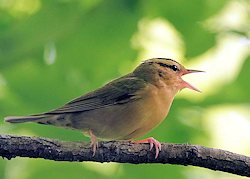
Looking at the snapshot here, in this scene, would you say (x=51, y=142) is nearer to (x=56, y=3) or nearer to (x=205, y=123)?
(x=56, y=3)

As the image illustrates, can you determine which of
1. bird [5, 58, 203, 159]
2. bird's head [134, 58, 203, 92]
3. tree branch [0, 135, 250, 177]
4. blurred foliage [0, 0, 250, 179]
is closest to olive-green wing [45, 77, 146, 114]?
bird [5, 58, 203, 159]

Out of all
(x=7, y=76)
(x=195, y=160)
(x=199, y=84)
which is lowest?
(x=195, y=160)

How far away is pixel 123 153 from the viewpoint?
15.4 feet

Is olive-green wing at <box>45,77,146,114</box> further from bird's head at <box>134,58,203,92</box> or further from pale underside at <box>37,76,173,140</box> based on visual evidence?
bird's head at <box>134,58,203,92</box>

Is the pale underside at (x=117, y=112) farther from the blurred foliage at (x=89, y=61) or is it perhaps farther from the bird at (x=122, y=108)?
the blurred foliage at (x=89, y=61)

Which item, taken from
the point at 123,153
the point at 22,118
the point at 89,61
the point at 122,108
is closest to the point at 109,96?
the point at 122,108

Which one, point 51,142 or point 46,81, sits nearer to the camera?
point 51,142

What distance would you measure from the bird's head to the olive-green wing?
254 millimetres

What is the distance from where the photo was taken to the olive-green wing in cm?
611

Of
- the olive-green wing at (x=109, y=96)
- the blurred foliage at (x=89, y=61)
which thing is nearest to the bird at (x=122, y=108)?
the olive-green wing at (x=109, y=96)

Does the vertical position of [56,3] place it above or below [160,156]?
above

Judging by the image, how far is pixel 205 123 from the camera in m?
6.27

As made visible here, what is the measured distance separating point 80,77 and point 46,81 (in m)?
0.35

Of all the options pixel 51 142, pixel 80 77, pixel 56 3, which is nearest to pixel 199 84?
pixel 80 77
